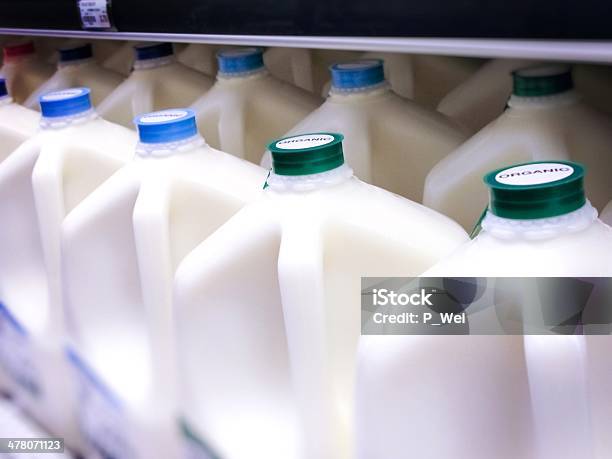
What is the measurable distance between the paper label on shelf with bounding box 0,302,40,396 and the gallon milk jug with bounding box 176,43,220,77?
0.69m

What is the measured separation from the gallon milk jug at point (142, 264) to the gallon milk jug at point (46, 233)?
0.34 feet

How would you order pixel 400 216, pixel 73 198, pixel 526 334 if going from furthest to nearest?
pixel 73 198, pixel 400 216, pixel 526 334

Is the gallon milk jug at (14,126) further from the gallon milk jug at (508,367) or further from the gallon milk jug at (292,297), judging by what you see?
the gallon milk jug at (508,367)

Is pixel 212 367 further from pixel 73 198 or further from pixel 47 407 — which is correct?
pixel 47 407

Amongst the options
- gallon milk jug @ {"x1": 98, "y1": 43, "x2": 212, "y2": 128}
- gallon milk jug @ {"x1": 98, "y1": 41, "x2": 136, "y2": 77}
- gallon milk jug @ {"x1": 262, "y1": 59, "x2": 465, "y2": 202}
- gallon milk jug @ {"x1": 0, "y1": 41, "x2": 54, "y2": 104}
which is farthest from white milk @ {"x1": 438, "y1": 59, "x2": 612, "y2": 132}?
gallon milk jug @ {"x1": 0, "y1": 41, "x2": 54, "y2": 104}

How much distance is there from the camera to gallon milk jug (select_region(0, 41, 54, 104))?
1.91 m

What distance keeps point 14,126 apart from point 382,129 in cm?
77

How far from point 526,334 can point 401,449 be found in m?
0.16

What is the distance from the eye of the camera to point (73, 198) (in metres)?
1.24

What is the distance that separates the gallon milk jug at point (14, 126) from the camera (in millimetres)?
1458

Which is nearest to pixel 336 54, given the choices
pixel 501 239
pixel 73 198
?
pixel 73 198

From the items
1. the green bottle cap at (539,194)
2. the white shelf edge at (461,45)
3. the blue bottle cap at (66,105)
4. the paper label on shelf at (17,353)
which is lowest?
the paper label on shelf at (17,353)

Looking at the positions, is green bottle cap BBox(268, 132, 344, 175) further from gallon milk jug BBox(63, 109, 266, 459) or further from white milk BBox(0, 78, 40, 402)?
white milk BBox(0, 78, 40, 402)

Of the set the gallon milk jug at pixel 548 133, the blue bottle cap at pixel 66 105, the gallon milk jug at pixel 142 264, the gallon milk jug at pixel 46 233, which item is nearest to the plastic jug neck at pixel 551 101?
the gallon milk jug at pixel 548 133
